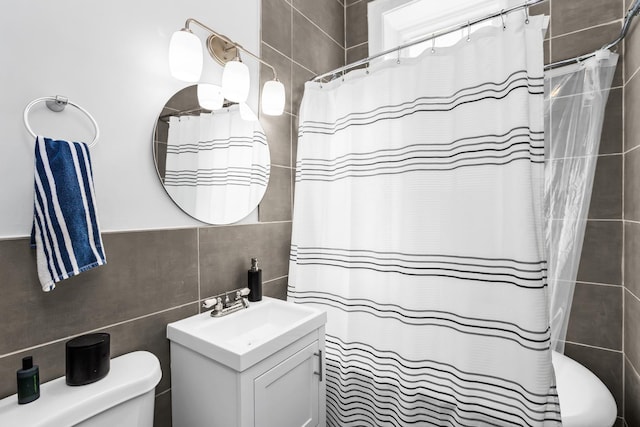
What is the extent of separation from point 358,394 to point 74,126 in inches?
64.3

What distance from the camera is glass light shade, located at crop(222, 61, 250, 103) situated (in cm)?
132

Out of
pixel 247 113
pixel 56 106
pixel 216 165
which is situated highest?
pixel 247 113

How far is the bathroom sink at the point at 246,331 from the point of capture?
3.26 feet

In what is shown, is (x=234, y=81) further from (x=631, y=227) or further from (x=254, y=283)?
(x=631, y=227)

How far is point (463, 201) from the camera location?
49.4 inches

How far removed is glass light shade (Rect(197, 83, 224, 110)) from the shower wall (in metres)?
1.73

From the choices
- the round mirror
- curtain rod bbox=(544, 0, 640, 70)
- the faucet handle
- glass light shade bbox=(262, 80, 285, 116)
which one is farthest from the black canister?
curtain rod bbox=(544, 0, 640, 70)

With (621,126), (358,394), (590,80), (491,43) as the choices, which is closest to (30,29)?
(491,43)

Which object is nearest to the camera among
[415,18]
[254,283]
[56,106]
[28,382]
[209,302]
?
[28,382]

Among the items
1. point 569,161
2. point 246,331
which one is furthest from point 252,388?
point 569,161

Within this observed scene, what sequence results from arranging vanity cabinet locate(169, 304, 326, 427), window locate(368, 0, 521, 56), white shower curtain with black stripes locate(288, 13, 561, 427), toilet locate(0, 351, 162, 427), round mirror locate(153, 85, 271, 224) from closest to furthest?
toilet locate(0, 351, 162, 427)
vanity cabinet locate(169, 304, 326, 427)
white shower curtain with black stripes locate(288, 13, 561, 427)
round mirror locate(153, 85, 271, 224)
window locate(368, 0, 521, 56)

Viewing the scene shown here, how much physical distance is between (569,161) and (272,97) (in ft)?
4.68

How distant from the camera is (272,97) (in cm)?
154

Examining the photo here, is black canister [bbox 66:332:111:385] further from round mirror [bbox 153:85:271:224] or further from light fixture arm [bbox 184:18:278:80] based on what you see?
light fixture arm [bbox 184:18:278:80]
